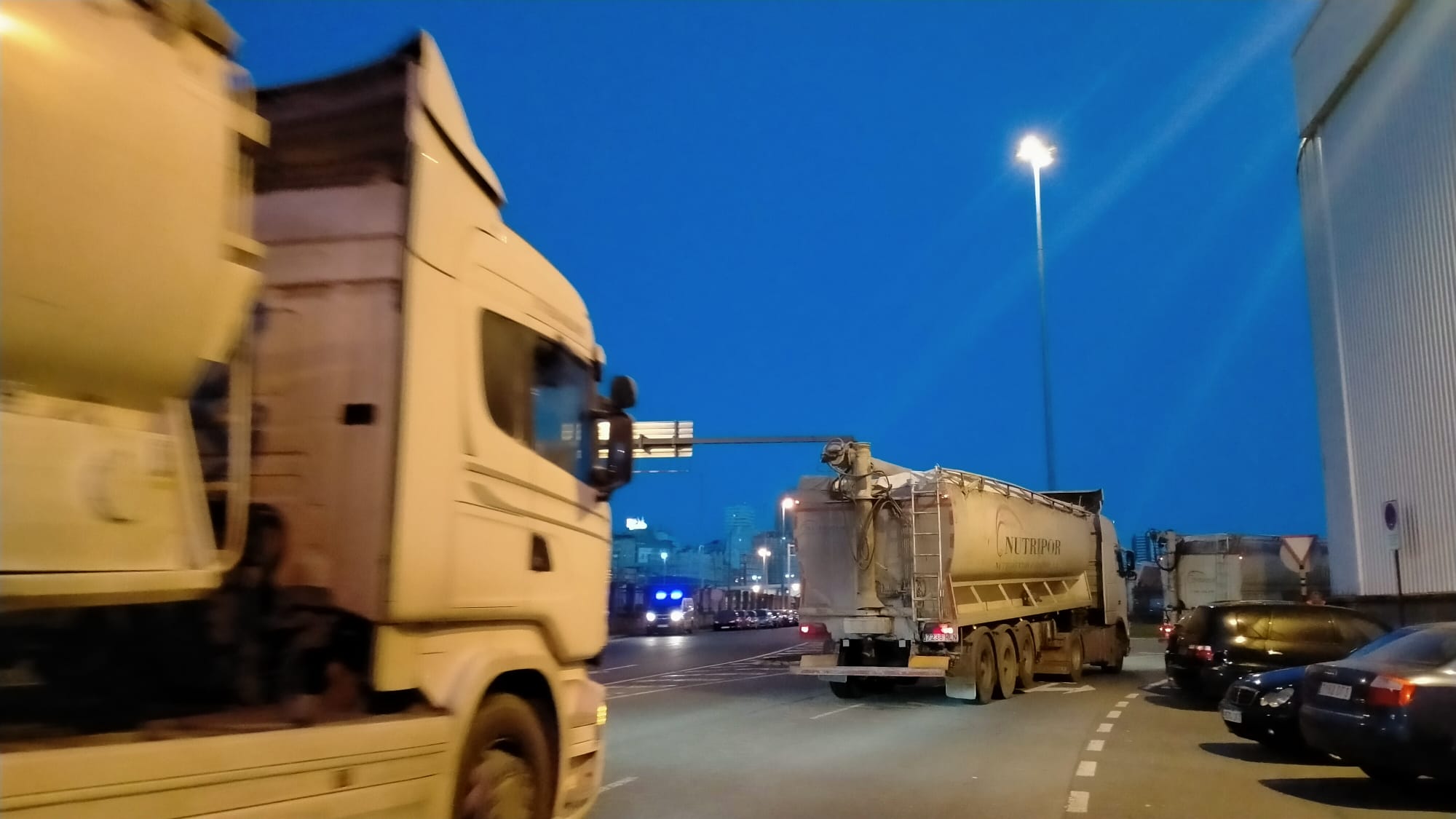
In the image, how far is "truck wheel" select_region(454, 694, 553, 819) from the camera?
187 inches

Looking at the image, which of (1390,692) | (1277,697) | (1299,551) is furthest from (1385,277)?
(1390,692)

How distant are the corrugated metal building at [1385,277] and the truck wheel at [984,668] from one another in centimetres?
921

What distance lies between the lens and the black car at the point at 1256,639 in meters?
13.8

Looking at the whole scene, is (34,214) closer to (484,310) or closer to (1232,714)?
(484,310)

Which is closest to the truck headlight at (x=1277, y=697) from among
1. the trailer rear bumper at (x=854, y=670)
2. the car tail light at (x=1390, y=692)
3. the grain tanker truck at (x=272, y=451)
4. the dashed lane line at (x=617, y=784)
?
the car tail light at (x=1390, y=692)

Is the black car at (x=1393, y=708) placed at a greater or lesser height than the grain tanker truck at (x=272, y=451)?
lesser

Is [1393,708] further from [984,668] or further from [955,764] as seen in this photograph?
[984,668]

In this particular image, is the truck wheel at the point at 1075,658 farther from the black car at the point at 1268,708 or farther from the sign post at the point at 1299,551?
the black car at the point at 1268,708

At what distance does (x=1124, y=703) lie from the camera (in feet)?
54.0

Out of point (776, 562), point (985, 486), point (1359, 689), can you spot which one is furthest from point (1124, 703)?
point (776, 562)

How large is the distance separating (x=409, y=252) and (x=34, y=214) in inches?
67.3

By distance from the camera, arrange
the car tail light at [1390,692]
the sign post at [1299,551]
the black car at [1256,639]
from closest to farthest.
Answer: the car tail light at [1390,692], the black car at [1256,639], the sign post at [1299,551]

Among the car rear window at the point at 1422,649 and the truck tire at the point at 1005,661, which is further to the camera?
the truck tire at the point at 1005,661

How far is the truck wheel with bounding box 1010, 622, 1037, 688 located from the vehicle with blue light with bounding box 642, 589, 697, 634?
35125mm
